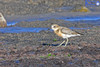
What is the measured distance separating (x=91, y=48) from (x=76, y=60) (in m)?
2.15

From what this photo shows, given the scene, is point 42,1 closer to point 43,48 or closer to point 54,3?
point 54,3

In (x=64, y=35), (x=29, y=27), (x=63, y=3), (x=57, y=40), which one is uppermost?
(x=64, y=35)

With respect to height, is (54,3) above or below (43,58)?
below

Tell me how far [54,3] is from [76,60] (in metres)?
29.4

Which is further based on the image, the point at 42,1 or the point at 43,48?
the point at 42,1

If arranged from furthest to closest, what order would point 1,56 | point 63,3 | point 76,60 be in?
point 63,3 → point 1,56 → point 76,60

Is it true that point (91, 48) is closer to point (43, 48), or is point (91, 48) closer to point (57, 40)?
point (43, 48)

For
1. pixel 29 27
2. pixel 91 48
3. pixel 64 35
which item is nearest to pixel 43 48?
pixel 64 35

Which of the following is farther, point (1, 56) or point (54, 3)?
point (54, 3)

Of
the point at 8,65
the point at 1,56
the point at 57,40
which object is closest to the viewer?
the point at 8,65

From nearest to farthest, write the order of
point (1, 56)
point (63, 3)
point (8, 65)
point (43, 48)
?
1. point (8, 65)
2. point (1, 56)
3. point (43, 48)
4. point (63, 3)

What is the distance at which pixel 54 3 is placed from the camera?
37562 millimetres

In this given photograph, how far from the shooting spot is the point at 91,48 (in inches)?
412

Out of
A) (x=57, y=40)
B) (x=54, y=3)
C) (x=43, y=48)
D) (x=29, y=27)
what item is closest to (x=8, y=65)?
(x=43, y=48)
